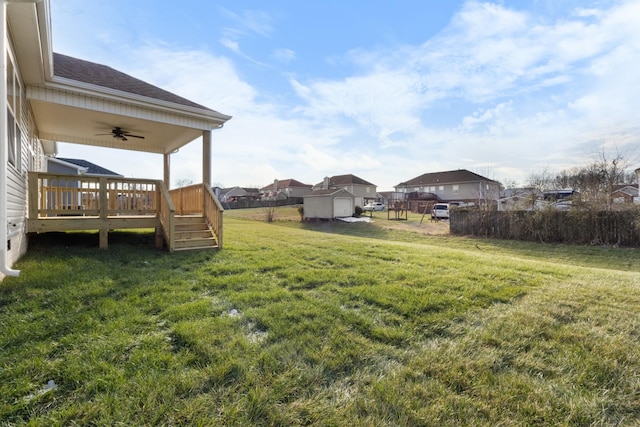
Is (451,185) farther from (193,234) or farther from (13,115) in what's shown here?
(13,115)

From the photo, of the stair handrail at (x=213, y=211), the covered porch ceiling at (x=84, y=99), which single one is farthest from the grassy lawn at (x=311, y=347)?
the covered porch ceiling at (x=84, y=99)

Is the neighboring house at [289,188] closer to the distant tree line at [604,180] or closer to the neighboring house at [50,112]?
the distant tree line at [604,180]

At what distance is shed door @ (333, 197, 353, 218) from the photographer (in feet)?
82.7

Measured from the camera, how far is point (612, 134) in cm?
1564

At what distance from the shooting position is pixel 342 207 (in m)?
25.9

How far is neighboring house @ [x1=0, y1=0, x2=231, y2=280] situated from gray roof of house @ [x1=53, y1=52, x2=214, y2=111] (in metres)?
0.03

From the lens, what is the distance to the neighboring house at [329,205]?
986 inches

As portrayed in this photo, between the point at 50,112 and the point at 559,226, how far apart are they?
18874 mm

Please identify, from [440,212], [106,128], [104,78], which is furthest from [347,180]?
[104,78]

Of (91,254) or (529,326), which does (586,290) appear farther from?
(91,254)

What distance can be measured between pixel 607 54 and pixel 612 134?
36.6 ft

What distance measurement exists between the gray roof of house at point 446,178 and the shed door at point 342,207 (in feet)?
66.7

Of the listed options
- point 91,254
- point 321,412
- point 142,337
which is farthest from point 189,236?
point 321,412

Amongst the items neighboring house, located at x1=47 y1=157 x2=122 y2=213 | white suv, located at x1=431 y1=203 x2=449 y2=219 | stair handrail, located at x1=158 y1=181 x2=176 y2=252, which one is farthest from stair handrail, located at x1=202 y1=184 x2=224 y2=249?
white suv, located at x1=431 y1=203 x2=449 y2=219
